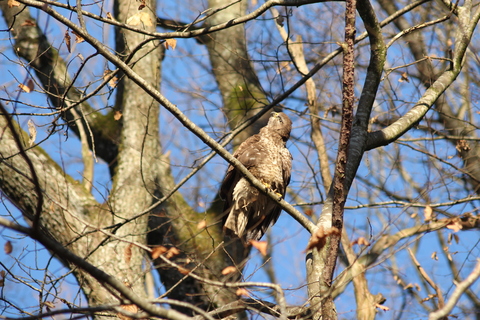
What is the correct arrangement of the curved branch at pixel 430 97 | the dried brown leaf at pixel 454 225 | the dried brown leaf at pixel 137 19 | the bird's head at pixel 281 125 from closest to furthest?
the dried brown leaf at pixel 454 225
the dried brown leaf at pixel 137 19
the curved branch at pixel 430 97
the bird's head at pixel 281 125

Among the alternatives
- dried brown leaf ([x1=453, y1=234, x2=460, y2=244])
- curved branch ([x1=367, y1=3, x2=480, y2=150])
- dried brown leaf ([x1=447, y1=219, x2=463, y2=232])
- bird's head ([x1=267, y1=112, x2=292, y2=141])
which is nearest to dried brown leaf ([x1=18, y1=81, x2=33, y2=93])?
curved branch ([x1=367, y1=3, x2=480, y2=150])

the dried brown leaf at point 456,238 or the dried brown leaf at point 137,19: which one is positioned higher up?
the dried brown leaf at point 137,19

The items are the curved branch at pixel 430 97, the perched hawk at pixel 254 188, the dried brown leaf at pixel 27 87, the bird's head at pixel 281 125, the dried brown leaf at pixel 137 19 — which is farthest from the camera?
the bird's head at pixel 281 125

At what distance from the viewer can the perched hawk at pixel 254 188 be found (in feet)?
17.9

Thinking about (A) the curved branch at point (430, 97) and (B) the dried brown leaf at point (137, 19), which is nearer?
(B) the dried brown leaf at point (137, 19)

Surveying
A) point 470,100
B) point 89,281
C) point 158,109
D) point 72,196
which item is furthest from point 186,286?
point 470,100

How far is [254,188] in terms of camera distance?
210 inches

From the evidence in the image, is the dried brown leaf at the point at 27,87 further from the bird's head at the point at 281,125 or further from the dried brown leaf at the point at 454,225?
the dried brown leaf at the point at 454,225

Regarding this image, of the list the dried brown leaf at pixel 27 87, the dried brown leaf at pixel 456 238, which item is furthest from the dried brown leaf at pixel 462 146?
the dried brown leaf at pixel 27 87

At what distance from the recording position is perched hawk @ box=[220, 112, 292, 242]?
17.9ft

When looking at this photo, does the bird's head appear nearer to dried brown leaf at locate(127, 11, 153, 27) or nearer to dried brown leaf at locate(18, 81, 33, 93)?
dried brown leaf at locate(127, 11, 153, 27)

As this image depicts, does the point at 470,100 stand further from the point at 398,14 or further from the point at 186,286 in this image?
the point at 186,286

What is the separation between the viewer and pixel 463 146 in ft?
20.2

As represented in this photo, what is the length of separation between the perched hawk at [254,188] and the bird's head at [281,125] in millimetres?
157
